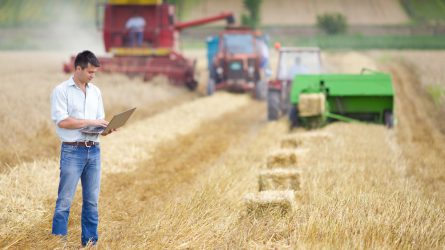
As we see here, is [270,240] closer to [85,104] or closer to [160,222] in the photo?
[160,222]

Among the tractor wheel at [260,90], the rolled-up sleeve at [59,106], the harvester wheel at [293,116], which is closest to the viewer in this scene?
the rolled-up sleeve at [59,106]

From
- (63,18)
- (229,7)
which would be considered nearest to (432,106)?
(63,18)

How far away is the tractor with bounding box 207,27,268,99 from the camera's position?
23.2 metres

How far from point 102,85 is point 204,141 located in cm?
725

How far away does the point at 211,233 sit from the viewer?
5887 millimetres

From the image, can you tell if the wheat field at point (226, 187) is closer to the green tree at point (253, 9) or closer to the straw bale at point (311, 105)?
the straw bale at point (311, 105)

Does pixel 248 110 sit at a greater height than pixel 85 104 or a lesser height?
lesser

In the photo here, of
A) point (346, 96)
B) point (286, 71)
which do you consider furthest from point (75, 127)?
point (286, 71)

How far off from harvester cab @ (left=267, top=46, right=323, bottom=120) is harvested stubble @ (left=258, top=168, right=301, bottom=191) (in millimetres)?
8570

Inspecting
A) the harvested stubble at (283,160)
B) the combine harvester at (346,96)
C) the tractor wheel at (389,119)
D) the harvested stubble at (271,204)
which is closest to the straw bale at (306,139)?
the harvested stubble at (283,160)

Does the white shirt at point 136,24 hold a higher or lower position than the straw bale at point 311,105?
higher

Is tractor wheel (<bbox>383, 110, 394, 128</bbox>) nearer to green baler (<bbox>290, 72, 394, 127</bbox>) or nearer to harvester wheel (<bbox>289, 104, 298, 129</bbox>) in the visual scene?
green baler (<bbox>290, 72, 394, 127</bbox>)

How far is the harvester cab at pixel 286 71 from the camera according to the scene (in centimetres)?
1641

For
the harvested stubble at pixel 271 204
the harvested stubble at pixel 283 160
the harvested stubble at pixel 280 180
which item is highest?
the harvested stubble at pixel 271 204
